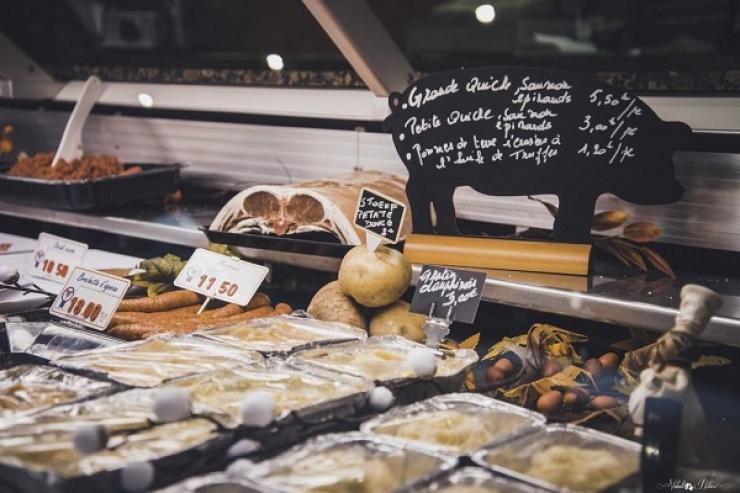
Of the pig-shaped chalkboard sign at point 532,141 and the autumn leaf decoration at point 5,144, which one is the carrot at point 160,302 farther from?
the autumn leaf decoration at point 5,144

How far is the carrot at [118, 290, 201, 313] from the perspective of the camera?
289 cm

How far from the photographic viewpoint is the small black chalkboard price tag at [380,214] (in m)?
2.61

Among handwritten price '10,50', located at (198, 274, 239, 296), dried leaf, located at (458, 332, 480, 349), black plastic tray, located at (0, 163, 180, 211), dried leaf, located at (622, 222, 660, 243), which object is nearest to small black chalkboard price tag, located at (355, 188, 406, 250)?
dried leaf, located at (458, 332, 480, 349)

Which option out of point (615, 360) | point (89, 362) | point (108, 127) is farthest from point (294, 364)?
point (108, 127)

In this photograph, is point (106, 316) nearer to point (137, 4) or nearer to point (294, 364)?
point (294, 364)

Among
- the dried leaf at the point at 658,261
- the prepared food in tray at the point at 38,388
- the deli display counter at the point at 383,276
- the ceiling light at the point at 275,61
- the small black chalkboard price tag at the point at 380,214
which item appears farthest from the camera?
the ceiling light at the point at 275,61

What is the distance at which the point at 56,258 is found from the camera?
311 cm

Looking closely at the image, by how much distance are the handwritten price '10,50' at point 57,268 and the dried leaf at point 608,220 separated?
1800mm

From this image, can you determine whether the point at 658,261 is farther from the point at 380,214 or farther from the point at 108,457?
the point at 108,457

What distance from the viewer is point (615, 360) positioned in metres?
2.48

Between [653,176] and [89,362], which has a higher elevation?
[653,176]

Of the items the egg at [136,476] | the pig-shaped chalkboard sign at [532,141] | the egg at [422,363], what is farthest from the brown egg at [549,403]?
the egg at [136,476]

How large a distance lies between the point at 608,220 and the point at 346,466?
1601 millimetres

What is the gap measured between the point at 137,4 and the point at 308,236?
141 inches
